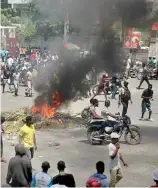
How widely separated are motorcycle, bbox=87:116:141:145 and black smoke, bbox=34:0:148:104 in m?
2.98

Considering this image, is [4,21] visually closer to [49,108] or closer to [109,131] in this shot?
[49,108]

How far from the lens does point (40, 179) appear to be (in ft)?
22.8

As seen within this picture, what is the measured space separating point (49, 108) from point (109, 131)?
340 centimetres

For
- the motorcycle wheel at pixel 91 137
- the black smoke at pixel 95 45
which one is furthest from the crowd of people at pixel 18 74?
the motorcycle wheel at pixel 91 137

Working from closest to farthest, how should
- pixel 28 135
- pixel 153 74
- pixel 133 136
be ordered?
1. pixel 28 135
2. pixel 133 136
3. pixel 153 74

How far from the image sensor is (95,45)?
15.1m

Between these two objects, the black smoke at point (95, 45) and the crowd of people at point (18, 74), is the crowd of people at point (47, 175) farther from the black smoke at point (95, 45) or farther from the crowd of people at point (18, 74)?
the crowd of people at point (18, 74)

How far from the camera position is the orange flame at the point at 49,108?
15258mm

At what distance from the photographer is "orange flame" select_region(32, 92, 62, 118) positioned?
50.1ft

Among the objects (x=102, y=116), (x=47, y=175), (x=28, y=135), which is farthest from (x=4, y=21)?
(x=47, y=175)

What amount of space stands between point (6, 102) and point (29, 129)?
10867 millimetres

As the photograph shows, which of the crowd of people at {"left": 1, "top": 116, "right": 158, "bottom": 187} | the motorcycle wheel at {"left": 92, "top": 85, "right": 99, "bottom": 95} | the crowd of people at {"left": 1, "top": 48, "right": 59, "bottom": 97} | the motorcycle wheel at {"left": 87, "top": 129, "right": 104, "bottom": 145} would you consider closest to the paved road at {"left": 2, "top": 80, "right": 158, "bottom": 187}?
the motorcycle wheel at {"left": 87, "top": 129, "right": 104, "bottom": 145}

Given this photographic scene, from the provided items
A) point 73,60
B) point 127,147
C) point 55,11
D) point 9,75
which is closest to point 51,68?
point 73,60

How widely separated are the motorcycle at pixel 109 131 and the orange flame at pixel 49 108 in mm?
2625
